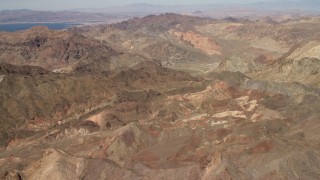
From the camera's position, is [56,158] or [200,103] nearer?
[56,158]

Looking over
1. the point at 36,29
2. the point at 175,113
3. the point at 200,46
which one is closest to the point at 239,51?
the point at 200,46

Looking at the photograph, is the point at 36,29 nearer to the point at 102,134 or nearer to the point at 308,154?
the point at 102,134

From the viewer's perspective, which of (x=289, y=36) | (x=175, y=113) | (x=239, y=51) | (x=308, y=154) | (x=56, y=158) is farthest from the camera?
(x=289, y=36)

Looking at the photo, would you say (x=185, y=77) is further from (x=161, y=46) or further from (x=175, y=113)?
(x=161, y=46)

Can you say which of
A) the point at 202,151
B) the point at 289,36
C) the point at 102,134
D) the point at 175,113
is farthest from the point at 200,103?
the point at 289,36

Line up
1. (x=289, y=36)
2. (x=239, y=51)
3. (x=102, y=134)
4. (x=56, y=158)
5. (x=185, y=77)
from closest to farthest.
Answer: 1. (x=56, y=158)
2. (x=102, y=134)
3. (x=185, y=77)
4. (x=239, y=51)
5. (x=289, y=36)

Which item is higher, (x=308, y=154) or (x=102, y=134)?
(x=308, y=154)
